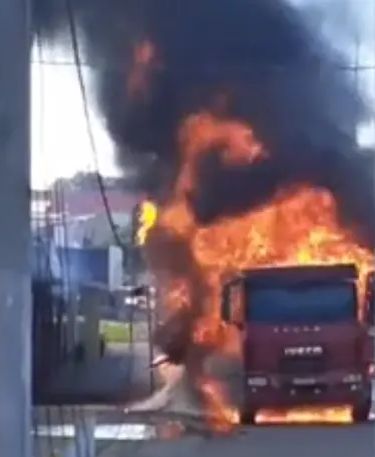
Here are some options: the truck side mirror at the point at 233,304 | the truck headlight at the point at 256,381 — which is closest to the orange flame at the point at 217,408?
the truck headlight at the point at 256,381

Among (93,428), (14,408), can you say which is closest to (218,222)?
(93,428)

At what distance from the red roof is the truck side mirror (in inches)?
18.8

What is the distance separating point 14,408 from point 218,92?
6.34 feet

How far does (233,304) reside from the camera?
4809mm

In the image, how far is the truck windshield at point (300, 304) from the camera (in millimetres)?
4750

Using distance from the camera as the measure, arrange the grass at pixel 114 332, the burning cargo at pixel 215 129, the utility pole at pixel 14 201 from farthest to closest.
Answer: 1. the burning cargo at pixel 215 129
2. the grass at pixel 114 332
3. the utility pole at pixel 14 201

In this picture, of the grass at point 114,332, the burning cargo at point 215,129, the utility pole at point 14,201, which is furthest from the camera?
the burning cargo at point 215,129

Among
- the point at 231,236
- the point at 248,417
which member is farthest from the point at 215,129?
the point at 248,417

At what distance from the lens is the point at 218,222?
4828mm

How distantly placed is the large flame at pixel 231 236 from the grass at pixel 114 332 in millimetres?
208

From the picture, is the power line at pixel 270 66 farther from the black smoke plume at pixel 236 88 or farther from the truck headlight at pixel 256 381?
the truck headlight at pixel 256 381

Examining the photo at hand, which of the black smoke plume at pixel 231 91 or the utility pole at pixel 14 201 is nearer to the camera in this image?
the utility pole at pixel 14 201

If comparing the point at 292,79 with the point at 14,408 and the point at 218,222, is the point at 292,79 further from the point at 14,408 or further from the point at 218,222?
the point at 14,408

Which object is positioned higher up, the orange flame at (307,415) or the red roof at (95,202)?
the red roof at (95,202)
